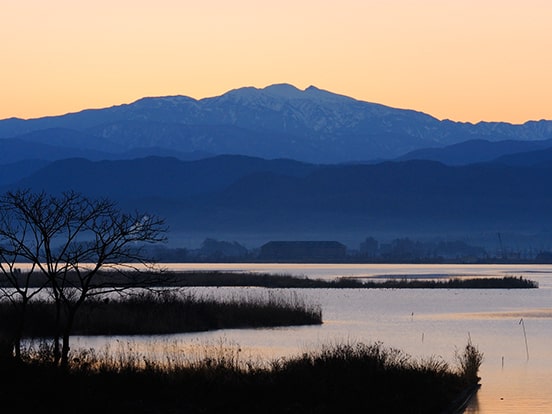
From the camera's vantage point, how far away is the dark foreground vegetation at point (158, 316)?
56031 mm

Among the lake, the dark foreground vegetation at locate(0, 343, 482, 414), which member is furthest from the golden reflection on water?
the dark foreground vegetation at locate(0, 343, 482, 414)

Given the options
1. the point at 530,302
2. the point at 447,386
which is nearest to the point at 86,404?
the point at 447,386

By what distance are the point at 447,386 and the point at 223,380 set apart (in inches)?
292

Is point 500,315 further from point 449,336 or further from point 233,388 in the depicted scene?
point 233,388

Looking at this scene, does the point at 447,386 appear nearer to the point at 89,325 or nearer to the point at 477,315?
the point at 89,325

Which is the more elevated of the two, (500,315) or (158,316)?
(158,316)

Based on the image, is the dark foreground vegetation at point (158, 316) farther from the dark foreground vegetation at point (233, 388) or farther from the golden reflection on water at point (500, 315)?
the dark foreground vegetation at point (233, 388)

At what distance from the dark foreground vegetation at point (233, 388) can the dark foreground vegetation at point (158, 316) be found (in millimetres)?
20867

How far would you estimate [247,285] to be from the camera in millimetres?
129875

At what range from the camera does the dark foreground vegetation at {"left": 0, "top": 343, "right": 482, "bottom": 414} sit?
2566cm

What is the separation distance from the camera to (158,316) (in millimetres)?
63688

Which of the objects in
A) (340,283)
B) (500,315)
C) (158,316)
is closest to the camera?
(158,316)

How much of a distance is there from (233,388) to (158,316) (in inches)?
1354

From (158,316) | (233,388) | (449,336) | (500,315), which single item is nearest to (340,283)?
(500,315)
